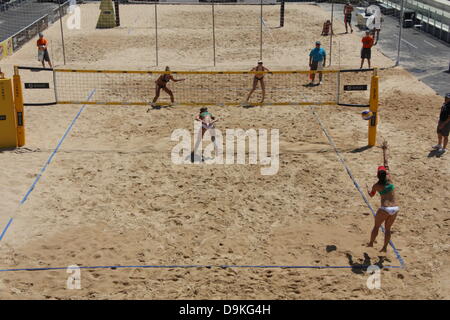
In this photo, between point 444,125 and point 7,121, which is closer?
point 444,125

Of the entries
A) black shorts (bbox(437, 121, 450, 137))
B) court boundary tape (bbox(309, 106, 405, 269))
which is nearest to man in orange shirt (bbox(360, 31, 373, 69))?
court boundary tape (bbox(309, 106, 405, 269))

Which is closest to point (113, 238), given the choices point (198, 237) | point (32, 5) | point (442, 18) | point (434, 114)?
point (198, 237)

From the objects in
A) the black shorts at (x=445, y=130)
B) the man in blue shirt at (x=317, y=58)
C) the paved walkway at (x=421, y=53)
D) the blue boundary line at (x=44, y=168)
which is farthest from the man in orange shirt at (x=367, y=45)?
the blue boundary line at (x=44, y=168)

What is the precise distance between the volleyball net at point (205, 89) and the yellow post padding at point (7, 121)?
3182 millimetres

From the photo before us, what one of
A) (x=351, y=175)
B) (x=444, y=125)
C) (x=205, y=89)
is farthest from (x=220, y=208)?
(x=205, y=89)

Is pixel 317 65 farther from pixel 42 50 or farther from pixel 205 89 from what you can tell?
pixel 42 50

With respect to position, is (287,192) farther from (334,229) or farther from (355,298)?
(355,298)

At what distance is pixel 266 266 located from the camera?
9.35 metres

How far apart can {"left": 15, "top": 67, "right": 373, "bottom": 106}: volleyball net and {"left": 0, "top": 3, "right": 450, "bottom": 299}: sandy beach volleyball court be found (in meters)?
0.87

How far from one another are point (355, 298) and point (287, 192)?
3.86 metres

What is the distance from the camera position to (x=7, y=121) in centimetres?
1428

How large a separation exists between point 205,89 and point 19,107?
6717 millimetres

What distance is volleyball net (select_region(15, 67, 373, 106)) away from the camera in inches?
717

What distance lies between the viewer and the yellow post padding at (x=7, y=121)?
46.6 ft
